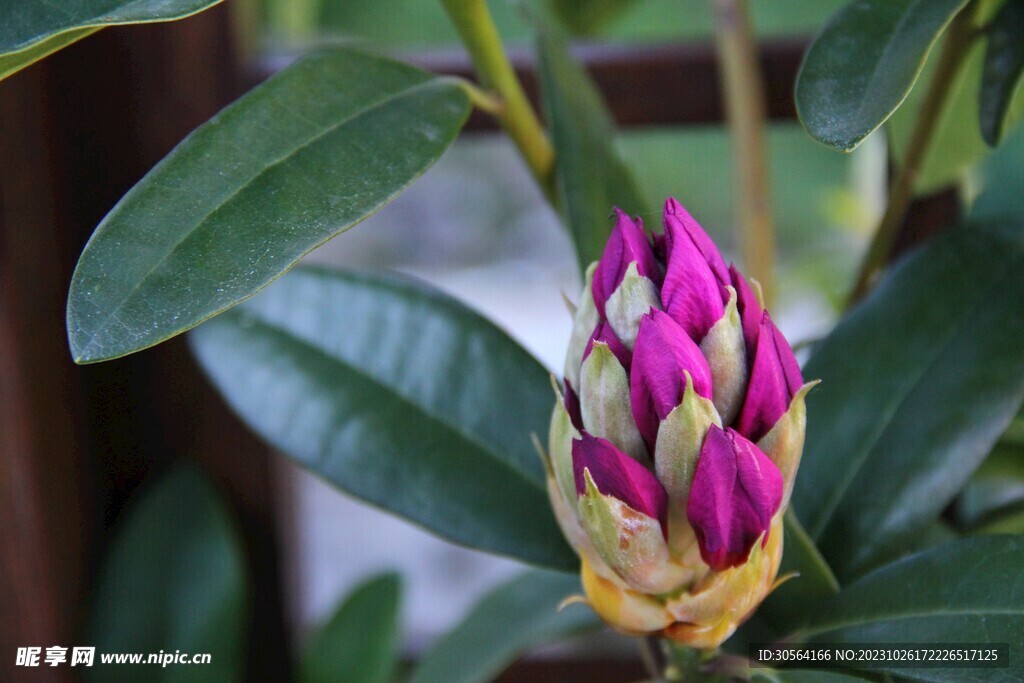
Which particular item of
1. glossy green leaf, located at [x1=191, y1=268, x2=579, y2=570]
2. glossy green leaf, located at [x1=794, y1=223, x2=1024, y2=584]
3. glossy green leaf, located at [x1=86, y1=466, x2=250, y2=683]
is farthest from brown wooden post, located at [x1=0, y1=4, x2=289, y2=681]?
glossy green leaf, located at [x1=794, y1=223, x2=1024, y2=584]

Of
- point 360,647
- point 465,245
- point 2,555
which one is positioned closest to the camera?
point 2,555

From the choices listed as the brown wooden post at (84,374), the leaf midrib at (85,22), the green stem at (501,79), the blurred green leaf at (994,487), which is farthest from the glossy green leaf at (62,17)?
the blurred green leaf at (994,487)

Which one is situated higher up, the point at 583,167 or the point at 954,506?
the point at 583,167

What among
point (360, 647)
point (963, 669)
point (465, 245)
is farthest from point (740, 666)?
point (465, 245)

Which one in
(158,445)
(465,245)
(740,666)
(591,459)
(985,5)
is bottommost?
(465,245)

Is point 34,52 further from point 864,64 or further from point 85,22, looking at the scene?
point 864,64

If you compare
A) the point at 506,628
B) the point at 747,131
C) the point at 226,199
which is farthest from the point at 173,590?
the point at 747,131

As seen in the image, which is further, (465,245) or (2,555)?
(465,245)

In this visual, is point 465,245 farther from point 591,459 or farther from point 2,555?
point 591,459
